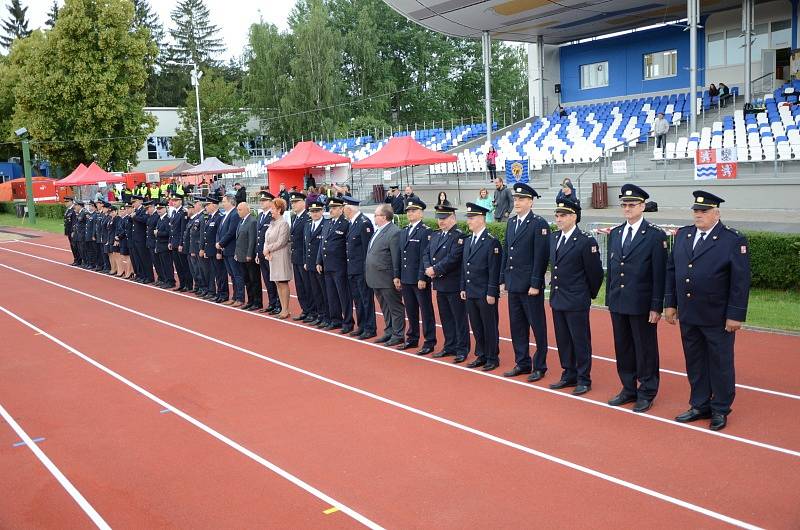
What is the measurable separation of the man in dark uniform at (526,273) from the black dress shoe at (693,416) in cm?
183

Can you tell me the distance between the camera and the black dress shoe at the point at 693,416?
6.79 meters

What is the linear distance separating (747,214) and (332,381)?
47.4 ft

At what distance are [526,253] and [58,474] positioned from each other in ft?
16.8

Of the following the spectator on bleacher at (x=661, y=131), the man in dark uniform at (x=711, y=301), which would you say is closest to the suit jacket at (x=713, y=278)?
the man in dark uniform at (x=711, y=301)

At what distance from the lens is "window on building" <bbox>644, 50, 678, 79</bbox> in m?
32.7

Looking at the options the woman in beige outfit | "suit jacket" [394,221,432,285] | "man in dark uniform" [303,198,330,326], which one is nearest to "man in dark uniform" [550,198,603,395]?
"suit jacket" [394,221,432,285]

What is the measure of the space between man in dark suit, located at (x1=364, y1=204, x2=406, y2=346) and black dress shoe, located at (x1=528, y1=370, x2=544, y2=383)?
2.56m

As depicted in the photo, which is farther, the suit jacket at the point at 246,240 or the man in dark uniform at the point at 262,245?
the suit jacket at the point at 246,240

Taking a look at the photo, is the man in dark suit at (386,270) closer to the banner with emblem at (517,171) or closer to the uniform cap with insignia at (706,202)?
the uniform cap with insignia at (706,202)

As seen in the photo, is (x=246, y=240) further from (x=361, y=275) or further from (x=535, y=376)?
(x=535, y=376)

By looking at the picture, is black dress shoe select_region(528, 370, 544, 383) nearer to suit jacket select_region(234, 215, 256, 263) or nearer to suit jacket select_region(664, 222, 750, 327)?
suit jacket select_region(664, 222, 750, 327)

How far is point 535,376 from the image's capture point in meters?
8.36

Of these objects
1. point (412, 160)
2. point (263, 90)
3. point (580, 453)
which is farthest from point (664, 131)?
point (263, 90)

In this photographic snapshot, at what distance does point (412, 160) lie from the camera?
23.8m
